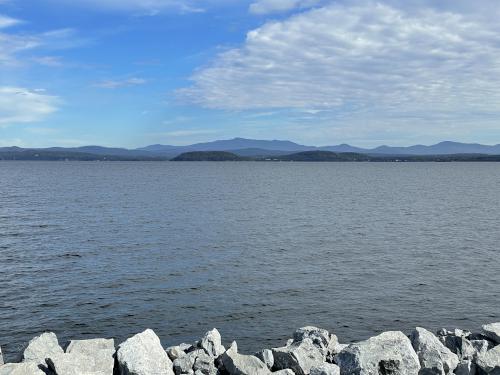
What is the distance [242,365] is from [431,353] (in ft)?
24.1

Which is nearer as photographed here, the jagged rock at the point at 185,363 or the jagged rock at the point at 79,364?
the jagged rock at the point at 79,364

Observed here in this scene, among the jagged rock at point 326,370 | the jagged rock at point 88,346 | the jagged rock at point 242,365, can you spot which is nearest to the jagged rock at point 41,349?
the jagged rock at point 88,346

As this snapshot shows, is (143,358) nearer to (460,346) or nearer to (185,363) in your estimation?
(185,363)

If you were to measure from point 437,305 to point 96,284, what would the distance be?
23235mm

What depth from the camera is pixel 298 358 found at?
738 inches

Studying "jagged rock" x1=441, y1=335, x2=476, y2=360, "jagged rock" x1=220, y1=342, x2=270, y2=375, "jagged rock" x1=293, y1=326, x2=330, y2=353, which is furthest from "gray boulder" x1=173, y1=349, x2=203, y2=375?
"jagged rock" x1=441, y1=335, x2=476, y2=360

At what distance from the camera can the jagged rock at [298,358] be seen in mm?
18625

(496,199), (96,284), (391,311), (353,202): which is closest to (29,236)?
(96,284)

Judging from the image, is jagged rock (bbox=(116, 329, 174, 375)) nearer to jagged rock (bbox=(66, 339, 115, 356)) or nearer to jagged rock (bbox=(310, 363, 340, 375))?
jagged rock (bbox=(66, 339, 115, 356))

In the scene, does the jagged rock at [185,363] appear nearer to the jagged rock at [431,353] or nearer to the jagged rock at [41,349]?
the jagged rock at [41,349]

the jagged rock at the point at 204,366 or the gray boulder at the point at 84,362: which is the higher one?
the gray boulder at the point at 84,362

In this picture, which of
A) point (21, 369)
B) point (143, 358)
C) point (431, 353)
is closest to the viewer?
point (21, 369)

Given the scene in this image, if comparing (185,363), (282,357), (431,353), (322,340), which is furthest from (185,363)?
(431,353)

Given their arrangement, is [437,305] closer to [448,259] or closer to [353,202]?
[448,259]
